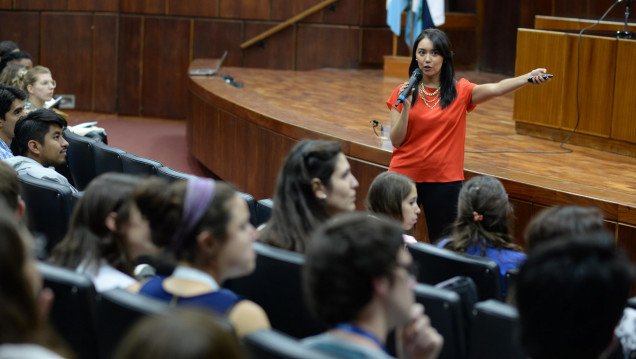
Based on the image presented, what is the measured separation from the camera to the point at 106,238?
1.81 m

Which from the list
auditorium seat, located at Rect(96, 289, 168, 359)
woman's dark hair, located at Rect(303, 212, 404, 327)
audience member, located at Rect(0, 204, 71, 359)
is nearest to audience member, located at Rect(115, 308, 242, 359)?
audience member, located at Rect(0, 204, 71, 359)

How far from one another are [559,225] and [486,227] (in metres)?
0.58

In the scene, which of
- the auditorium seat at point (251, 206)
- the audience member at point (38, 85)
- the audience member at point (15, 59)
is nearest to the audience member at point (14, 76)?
the audience member at point (38, 85)

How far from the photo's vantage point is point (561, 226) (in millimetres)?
1755

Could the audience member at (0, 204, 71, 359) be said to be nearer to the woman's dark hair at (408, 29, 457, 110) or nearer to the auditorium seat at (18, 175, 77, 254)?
the auditorium seat at (18, 175, 77, 254)

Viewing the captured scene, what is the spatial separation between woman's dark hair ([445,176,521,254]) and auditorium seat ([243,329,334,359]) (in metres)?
1.18

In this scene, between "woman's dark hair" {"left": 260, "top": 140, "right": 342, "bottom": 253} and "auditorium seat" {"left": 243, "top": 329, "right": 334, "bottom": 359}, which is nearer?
"auditorium seat" {"left": 243, "top": 329, "right": 334, "bottom": 359}

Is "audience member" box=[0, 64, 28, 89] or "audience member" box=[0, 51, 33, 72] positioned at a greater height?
"audience member" box=[0, 51, 33, 72]

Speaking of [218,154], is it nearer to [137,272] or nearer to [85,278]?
[137,272]

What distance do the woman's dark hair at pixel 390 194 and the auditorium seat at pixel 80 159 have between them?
1598 mm

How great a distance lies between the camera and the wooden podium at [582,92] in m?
4.18

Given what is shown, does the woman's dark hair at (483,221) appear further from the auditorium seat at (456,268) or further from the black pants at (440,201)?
the black pants at (440,201)

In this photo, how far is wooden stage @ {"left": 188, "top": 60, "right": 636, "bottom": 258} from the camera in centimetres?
326

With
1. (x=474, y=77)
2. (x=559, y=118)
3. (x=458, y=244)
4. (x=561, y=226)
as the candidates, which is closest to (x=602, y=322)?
(x=561, y=226)
